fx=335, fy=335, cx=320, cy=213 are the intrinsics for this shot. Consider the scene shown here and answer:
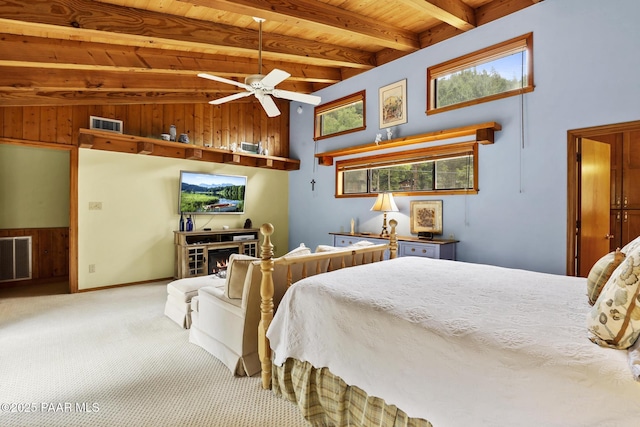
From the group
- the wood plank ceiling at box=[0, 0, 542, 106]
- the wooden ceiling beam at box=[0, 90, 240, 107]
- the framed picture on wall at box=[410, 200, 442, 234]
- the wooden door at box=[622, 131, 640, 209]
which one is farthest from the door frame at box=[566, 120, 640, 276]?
the wooden ceiling beam at box=[0, 90, 240, 107]

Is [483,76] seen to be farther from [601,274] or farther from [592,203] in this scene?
[601,274]

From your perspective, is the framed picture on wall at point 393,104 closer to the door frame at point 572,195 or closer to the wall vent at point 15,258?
the door frame at point 572,195

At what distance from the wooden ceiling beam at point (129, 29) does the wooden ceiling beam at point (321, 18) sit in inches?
25.9

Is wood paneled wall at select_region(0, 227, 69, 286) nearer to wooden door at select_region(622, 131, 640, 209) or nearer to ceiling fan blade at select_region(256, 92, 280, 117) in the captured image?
ceiling fan blade at select_region(256, 92, 280, 117)

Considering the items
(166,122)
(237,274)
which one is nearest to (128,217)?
(166,122)

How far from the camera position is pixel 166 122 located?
18.4ft

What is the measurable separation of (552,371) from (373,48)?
16.7 feet

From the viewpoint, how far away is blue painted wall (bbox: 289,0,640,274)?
10.5 ft

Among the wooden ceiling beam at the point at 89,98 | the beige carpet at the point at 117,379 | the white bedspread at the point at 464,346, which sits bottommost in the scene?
the beige carpet at the point at 117,379

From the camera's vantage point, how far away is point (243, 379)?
252cm

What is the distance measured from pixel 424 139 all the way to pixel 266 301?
3377mm

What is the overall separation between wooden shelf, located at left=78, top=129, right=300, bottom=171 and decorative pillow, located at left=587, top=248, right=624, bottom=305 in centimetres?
534

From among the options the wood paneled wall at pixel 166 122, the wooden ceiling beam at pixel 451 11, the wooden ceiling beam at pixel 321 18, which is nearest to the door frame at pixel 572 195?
the wooden ceiling beam at pixel 451 11

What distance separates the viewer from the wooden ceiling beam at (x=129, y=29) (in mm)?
2650
